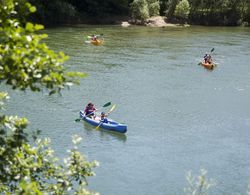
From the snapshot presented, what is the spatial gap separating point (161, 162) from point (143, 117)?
6.59 m

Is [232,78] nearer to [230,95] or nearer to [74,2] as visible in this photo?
[230,95]

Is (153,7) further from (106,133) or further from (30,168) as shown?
(30,168)

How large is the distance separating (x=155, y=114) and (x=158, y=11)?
1956 inches

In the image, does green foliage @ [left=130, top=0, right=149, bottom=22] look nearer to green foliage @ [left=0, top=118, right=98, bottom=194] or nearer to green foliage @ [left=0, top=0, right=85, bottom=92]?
green foliage @ [left=0, top=118, right=98, bottom=194]

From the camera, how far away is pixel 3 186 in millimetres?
7156

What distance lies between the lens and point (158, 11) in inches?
3014

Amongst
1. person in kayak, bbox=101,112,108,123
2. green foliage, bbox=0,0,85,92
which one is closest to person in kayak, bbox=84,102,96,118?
person in kayak, bbox=101,112,108,123

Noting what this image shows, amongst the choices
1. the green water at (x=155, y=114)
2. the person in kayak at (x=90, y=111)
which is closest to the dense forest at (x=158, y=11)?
the green water at (x=155, y=114)

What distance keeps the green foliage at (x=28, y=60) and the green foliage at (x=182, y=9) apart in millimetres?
69400

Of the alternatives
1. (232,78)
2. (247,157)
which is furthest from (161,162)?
(232,78)

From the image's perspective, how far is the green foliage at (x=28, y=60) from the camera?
5.80 meters

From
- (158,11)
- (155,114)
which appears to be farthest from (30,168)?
(158,11)

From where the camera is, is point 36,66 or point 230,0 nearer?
point 36,66

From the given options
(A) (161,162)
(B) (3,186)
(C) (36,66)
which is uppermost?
(C) (36,66)
